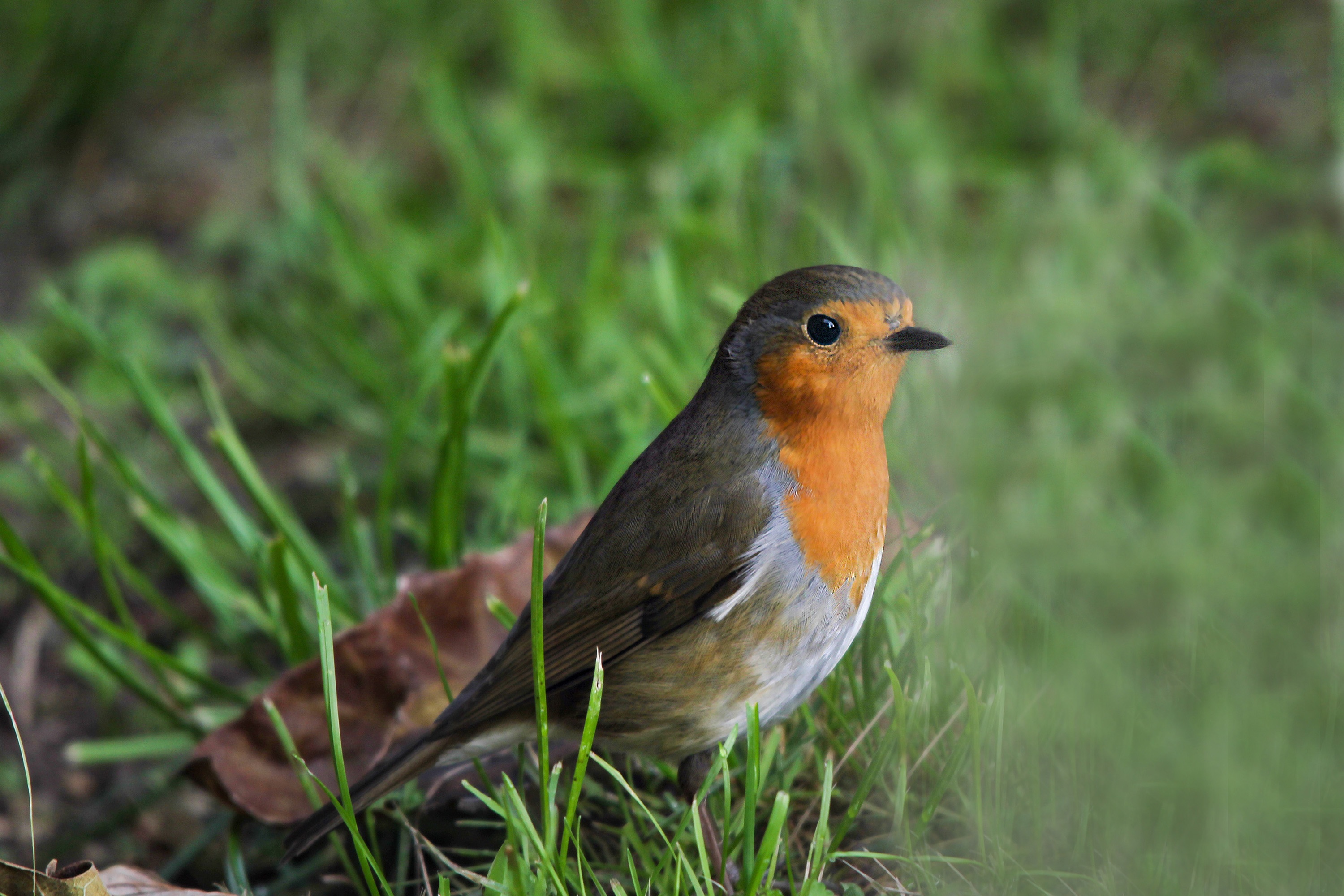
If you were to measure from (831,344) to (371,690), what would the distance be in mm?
1049

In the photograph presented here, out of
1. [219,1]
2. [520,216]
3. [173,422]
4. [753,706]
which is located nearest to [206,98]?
[219,1]

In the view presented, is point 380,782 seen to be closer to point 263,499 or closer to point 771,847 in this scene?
point 771,847

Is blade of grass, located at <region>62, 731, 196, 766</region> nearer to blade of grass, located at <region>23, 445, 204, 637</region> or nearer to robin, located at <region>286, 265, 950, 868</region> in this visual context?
blade of grass, located at <region>23, 445, 204, 637</region>

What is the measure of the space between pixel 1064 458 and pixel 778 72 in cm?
280

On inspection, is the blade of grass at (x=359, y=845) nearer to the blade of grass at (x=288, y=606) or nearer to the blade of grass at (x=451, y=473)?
the blade of grass at (x=288, y=606)

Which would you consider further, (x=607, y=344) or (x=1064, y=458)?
(x=607, y=344)

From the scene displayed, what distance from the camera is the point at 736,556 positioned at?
168 centimetres

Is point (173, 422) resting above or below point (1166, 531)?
below

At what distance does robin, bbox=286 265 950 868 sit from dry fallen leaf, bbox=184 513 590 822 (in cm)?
30

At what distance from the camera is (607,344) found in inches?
125

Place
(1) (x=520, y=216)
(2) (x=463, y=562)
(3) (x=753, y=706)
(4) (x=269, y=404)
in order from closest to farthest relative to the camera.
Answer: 1. (3) (x=753, y=706)
2. (2) (x=463, y=562)
3. (4) (x=269, y=404)
4. (1) (x=520, y=216)

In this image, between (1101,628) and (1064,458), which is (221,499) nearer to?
(1064,458)

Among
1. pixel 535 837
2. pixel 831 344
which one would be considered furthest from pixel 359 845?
pixel 831 344

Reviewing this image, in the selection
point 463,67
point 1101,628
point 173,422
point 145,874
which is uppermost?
point 463,67
